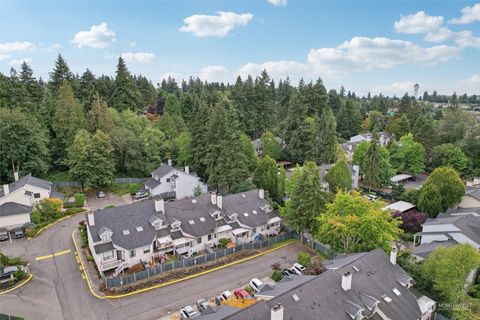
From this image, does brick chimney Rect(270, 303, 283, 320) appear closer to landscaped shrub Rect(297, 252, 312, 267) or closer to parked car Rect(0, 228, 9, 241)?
landscaped shrub Rect(297, 252, 312, 267)

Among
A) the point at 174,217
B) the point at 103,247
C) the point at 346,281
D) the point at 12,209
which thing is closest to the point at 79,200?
the point at 12,209

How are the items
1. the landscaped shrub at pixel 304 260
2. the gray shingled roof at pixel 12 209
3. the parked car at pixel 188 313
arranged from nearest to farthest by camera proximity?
1. the parked car at pixel 188 313
2. the landscaped shrub at pixel 304 260
3. the gray shingled roof at pixel 12 209

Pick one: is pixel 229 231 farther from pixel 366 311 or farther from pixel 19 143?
pixel 19 143

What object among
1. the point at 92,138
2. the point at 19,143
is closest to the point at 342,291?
the point at 92,138

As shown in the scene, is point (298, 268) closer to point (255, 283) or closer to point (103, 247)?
point (255, 283)

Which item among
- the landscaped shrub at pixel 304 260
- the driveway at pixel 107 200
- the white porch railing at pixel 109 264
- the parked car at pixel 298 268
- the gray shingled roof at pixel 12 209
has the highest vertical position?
the gray shingled roof at pixel 12 209

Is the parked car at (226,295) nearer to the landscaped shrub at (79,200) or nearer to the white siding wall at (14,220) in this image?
the white siding wall at (14,220)

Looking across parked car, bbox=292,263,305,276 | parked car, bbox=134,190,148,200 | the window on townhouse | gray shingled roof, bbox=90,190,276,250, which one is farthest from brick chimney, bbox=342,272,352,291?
parked car, bbox=134,190,148,200

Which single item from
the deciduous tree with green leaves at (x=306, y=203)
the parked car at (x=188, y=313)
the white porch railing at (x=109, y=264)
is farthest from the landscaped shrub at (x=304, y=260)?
the white porch railing at (x=109, y=264)
